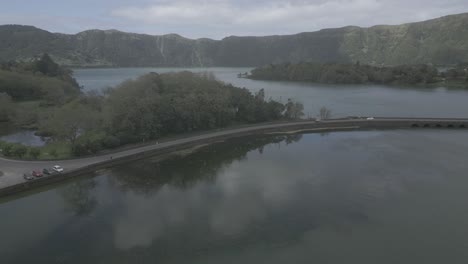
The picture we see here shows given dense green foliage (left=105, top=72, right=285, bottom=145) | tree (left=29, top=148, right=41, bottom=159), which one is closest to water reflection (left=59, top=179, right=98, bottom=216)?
tree (left=29, top=148, right=41, bottom=159)

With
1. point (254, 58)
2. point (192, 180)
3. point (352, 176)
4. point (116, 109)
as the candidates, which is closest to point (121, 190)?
point (192, 180)

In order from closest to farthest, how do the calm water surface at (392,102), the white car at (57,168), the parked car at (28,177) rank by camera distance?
the parked car at (28,177), the white car at (57,168), the calm water surface at (392,102)

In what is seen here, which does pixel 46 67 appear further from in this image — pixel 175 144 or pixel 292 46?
pixel 292 46

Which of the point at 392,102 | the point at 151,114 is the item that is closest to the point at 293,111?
the point at 151,114

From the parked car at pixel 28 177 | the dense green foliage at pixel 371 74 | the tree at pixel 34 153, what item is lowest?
the parked car at pixel 28 177

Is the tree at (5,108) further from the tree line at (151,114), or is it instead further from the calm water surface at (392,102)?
the calm water surface at (392,102)

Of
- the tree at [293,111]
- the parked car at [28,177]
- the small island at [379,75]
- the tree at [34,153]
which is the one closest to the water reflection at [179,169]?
the parked car at [28,177]
